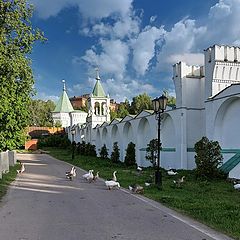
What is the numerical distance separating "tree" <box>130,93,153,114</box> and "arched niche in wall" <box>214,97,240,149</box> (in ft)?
203

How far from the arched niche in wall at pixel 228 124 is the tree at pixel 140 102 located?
6186 cm

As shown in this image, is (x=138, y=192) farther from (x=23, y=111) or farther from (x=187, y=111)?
(x=187, y=111)

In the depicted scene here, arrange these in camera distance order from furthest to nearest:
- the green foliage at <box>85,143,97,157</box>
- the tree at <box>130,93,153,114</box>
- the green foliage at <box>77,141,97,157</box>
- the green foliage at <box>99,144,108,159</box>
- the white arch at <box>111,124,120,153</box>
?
the tree at <box>130,93,153,114</box>
the green foliage at <box>77,141,97,157</box>
the green foliage at <box>85,143,97,157</box>
the green foliage at <box>99,144,108,159</box>
the white arch at <box>111,124,120,153</box>

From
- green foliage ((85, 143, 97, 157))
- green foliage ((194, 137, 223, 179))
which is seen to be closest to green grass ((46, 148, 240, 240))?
green foliage ((194, 137, 223, 179))

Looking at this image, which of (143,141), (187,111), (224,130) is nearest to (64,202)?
(224,130)

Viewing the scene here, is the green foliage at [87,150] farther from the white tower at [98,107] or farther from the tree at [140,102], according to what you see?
the tree at [140,102]

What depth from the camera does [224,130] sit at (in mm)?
19422

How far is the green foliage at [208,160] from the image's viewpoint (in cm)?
1734

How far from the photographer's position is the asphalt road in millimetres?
6672

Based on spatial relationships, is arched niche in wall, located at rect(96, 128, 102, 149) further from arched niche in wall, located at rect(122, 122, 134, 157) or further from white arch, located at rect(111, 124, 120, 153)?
arched niche in wall, located at rect(122, 122, 134, 157)

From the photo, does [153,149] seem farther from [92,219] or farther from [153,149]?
[92,219]

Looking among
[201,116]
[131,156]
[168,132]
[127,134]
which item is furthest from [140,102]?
[201,116]

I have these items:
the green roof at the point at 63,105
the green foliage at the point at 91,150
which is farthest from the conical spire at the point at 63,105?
the green foliage at the point at 91,150

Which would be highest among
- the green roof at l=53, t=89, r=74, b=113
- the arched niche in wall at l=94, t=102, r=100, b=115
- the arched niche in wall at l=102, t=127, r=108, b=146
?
the green roof at l=53, t=89, r=74, b=113
